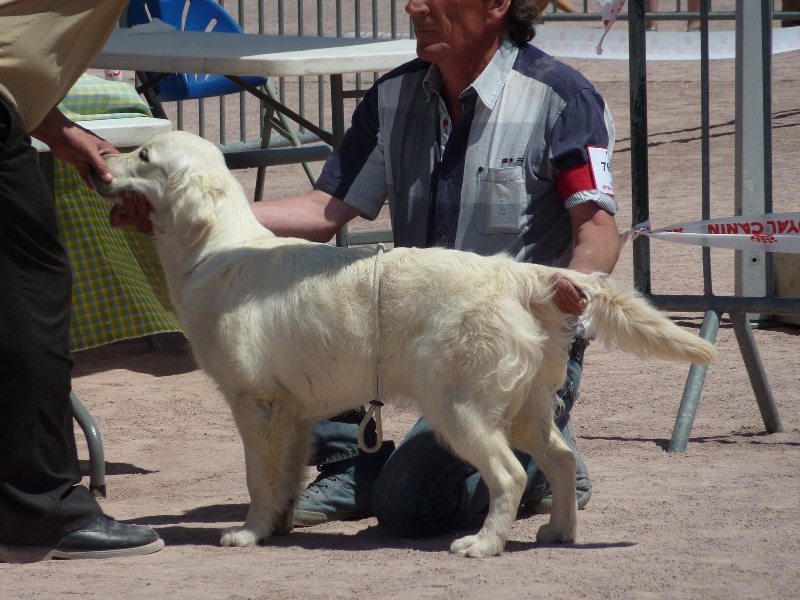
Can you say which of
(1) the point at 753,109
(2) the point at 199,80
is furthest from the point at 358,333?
(2) the point at 199,80

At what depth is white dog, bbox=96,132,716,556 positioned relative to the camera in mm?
3361

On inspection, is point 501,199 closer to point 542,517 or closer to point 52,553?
point 542,517

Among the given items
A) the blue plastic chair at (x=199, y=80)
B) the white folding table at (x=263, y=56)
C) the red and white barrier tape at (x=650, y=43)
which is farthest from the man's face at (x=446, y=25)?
the red and white barrier tape at (x=650, y=43)

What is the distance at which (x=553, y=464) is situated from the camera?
363cm

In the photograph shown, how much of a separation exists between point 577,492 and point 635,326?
828mm

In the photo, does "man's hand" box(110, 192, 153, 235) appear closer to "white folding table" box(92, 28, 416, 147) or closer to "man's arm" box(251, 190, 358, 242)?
"man's arm" box(251, 190, 358, 242)

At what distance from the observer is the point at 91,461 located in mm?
4254

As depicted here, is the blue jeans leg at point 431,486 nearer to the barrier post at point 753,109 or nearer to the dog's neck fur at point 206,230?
the dog's neck fur at point 206,230

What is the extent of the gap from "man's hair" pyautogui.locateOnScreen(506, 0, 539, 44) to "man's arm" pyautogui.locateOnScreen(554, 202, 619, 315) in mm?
676

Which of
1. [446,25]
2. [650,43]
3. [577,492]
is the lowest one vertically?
[577,492]

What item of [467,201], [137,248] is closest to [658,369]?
[467,201]

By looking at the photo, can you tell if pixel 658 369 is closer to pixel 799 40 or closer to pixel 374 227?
pixel 374 227

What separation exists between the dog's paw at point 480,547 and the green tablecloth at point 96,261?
2519 mm

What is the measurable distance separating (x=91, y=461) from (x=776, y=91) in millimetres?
10230
